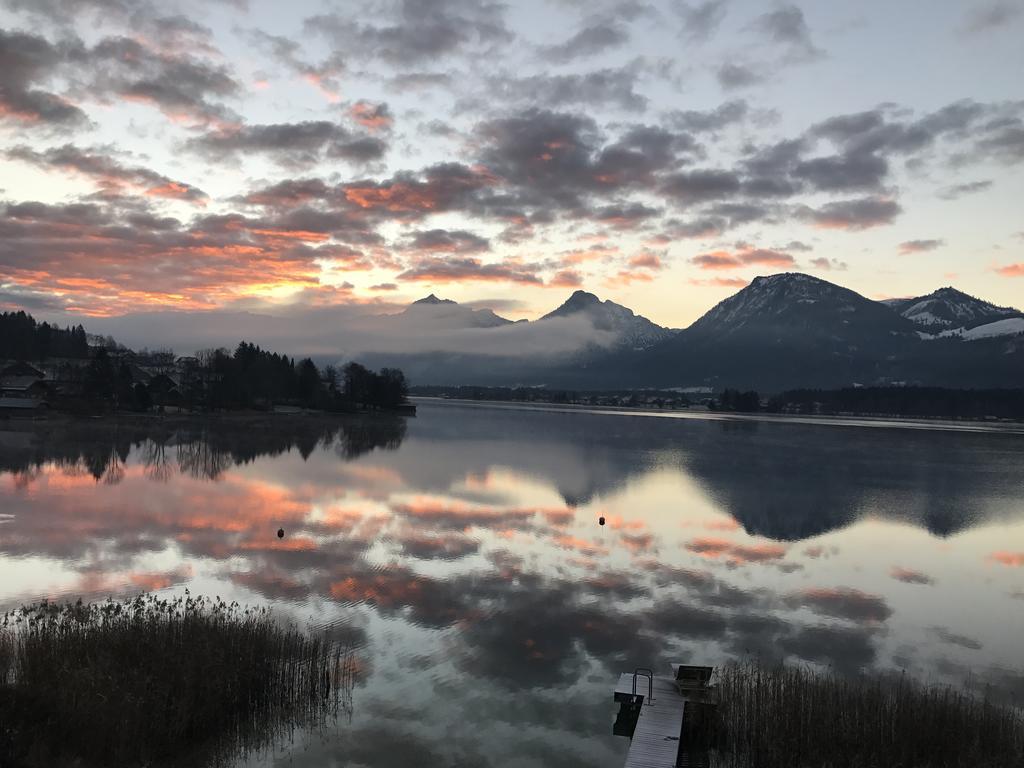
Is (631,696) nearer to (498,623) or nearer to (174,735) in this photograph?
(498,623)

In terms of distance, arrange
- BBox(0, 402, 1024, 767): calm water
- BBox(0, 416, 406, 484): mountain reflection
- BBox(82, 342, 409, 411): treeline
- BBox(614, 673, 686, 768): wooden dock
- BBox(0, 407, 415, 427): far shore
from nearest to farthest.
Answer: BBox(614, 673, 686, 768): wooden dock
BBox(0, 402, 1024, 767): calm water
BBox(0, 416, 406, 484): mountain reflection
BBox(0, 407, 415, 427): far shore
BBox(82, 342, 409, 411): treeline

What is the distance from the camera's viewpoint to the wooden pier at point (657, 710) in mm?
16125

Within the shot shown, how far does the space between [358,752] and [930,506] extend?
5582 cm

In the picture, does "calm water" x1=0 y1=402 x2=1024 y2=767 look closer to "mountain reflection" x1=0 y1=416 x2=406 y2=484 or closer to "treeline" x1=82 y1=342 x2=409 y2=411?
"mountain reflection" x1=0 y1=416 x2=406 y2=484

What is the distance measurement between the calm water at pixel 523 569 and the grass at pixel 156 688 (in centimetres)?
129

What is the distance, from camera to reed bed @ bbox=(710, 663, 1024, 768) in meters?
15.8

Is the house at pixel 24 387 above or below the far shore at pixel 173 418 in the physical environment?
above

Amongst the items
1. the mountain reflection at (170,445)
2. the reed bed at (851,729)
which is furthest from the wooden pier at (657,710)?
the mountain reflection at (170,445)

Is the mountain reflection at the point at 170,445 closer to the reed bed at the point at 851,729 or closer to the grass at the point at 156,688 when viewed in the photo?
the grass at the point at 156,688

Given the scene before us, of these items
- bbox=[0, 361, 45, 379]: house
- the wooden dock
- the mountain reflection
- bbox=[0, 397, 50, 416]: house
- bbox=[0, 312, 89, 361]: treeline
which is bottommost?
the wooden dock

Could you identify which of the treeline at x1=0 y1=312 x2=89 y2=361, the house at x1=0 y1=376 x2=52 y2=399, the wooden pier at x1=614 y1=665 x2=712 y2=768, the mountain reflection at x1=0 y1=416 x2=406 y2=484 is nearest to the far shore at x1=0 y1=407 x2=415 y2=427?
the mountain reflection at x1=0 y1=416 x2=406 y2=484

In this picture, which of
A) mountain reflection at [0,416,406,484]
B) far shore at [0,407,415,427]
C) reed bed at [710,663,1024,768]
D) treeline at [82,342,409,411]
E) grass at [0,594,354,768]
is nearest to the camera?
grass at [0,594,354,768]

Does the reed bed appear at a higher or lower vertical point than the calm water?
higher

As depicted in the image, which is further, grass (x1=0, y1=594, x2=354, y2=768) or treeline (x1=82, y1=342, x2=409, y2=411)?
treeline (x1=82, y1=342, x2=409, y2=411)
